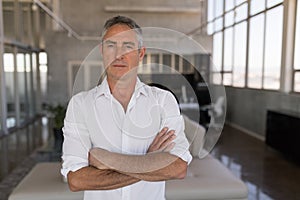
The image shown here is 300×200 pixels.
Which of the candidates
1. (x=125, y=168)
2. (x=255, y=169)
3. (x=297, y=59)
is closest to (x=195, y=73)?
(x=125, y=168)

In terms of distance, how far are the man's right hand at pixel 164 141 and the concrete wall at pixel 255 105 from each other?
448 centimetres

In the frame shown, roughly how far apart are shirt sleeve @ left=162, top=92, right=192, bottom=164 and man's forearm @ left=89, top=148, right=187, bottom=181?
0.12 ft

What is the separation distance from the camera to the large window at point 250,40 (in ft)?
20.8

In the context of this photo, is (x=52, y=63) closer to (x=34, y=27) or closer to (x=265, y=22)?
(x=34, y=27)

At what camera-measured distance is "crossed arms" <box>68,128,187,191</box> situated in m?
0.84

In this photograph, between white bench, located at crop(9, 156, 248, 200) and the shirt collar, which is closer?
the shirt collar

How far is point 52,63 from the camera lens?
427 inches

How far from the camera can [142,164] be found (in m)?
0.84

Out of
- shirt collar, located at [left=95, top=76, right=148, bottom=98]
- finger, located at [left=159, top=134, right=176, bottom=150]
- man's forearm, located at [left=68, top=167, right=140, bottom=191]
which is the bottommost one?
man's forearm, located at [left=68, top=167, right=140, bottom=191]

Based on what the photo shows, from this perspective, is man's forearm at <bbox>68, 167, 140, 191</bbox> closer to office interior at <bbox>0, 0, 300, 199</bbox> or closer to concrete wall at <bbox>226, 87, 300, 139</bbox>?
office interior at <bbox>0, 0, 300, 199</bbox>

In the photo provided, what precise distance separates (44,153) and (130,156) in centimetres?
429

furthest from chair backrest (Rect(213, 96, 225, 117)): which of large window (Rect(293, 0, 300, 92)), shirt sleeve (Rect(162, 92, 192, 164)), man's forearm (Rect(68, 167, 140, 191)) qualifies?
large window (Rect(293, 0, 300, 92))

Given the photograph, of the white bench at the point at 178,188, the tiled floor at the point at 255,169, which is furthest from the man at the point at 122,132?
the tiled floor at the point at 255,169

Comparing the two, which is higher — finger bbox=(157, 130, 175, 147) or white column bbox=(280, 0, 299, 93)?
white column bbox=(280, 0, 299, 93)
